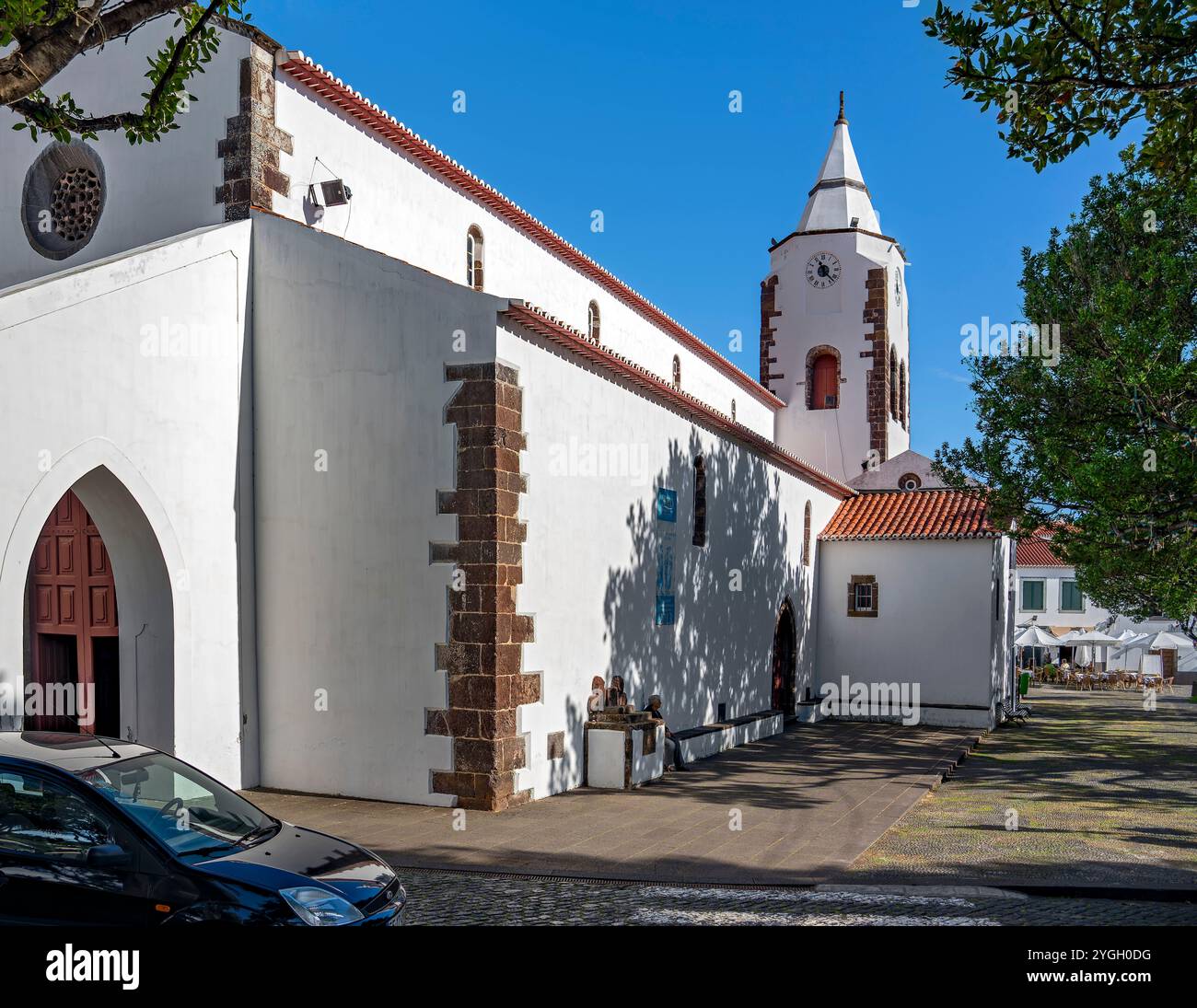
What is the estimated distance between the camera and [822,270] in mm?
30922

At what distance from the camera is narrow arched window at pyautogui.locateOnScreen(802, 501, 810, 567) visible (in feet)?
76.7

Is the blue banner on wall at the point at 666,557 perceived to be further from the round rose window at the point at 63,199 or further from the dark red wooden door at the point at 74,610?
the round rose window at the point at 63,199

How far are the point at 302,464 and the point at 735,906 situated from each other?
6.96 m

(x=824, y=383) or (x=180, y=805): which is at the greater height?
(x=824, y=383)

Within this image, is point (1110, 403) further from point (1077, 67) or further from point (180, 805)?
point (180, 805)

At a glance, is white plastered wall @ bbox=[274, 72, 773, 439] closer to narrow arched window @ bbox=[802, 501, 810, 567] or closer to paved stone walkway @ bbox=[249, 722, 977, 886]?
narrow arched window @ bbox=[802, 501, 810, 567]

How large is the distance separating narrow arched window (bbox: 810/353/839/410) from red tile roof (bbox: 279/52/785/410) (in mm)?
8335

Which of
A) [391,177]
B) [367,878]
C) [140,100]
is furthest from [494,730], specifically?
[140,100]

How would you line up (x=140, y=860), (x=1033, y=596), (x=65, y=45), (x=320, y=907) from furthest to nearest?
1. (x=1033, y=596)
2. (x=65, y=45)
3. (x=320, y=907)
4. (x=140, y=860)

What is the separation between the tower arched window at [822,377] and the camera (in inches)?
1214

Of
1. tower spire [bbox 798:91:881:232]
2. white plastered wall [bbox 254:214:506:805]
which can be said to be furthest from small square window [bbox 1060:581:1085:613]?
→ white plastered wall [bbox 254:214:506:805]

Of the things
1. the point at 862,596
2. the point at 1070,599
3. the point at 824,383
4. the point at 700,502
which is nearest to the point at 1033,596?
the point at 1070,599

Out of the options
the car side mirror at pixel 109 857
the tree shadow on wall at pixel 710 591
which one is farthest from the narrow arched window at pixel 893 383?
the car side mirror at pixel 109 857
